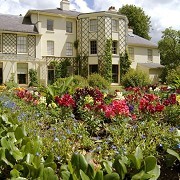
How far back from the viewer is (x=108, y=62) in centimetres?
3244

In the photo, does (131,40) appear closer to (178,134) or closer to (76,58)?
(76,58)

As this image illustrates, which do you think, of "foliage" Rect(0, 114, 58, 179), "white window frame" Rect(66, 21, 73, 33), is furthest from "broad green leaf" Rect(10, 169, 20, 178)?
"white window frame" Rect(66, 21, 73, 33)

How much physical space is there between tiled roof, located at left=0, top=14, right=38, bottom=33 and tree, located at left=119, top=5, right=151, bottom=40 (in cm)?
2271

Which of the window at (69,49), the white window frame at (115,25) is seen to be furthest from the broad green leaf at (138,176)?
the white window frame at (115,25)

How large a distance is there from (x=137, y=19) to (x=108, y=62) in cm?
2160

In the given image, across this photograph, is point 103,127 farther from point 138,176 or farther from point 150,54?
point 150,54

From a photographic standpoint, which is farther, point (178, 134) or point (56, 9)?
point (56, 9)

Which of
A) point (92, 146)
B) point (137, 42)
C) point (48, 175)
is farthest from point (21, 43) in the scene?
point (48, 175)

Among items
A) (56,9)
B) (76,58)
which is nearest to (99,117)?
(76,58)

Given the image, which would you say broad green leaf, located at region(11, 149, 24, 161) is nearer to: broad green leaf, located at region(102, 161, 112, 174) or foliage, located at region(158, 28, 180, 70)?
broad green leaf, located at region(102, 161, 112, 174)

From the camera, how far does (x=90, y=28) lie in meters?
33.5

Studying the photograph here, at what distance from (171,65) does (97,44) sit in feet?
33.4

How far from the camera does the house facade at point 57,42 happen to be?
31234 millimetres

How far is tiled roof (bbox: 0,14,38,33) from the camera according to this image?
3111 centimetres
